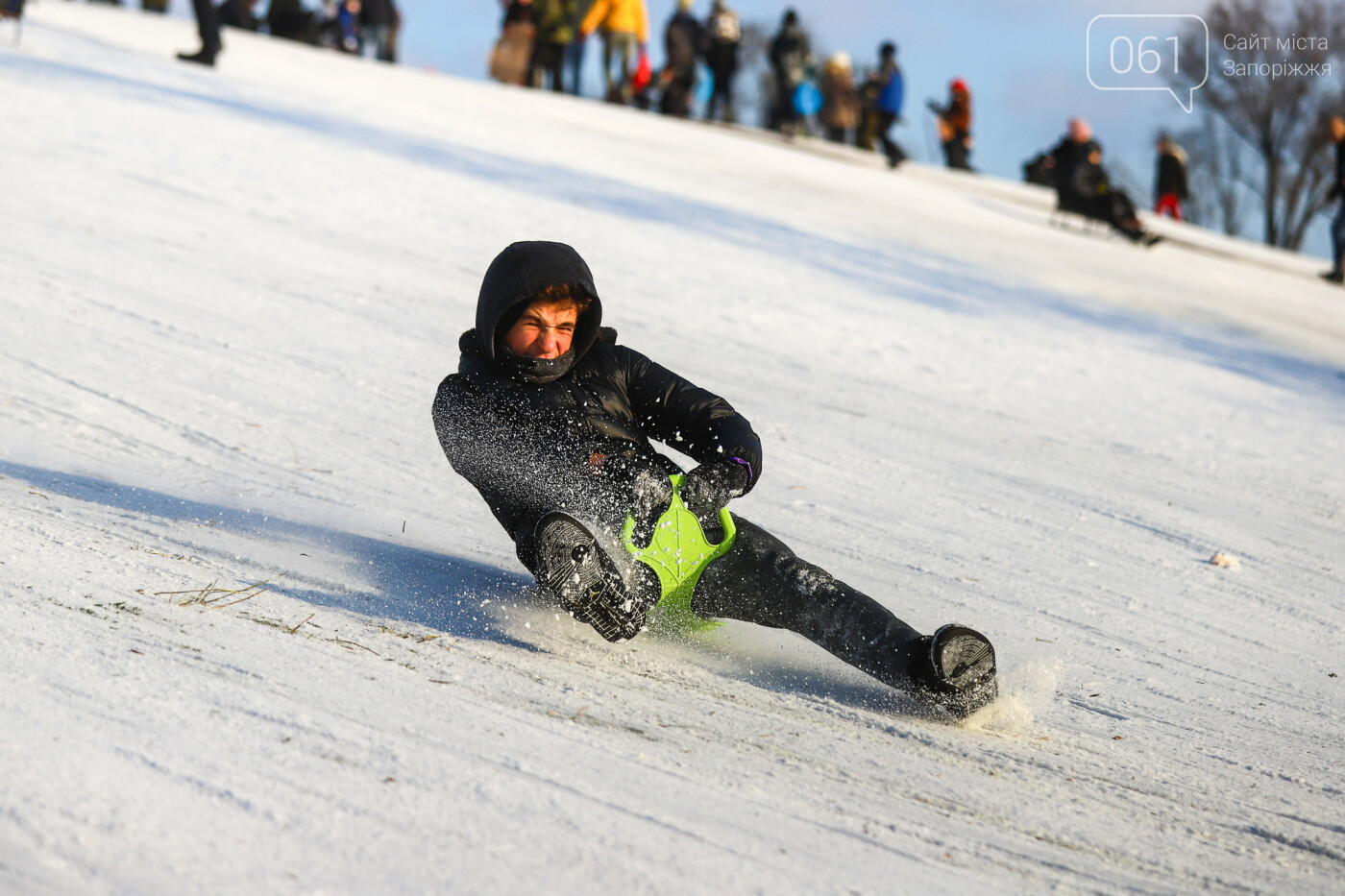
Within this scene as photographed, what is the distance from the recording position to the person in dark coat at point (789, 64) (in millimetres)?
20078

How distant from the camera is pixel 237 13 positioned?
22.0 m

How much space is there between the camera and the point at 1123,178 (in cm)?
4756

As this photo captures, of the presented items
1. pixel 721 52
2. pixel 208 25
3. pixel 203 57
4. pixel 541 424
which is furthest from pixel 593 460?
pixel 721 52

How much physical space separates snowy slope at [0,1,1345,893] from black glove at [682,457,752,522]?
1.42 feet

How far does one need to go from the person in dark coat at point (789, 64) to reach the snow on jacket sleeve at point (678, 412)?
58.0ft

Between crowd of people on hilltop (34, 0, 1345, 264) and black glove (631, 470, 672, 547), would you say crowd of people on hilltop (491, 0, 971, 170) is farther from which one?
black glove (631, 470, 672, 547)

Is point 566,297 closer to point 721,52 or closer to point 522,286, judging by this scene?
point 522,286

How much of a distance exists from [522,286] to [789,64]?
18176 millimetres

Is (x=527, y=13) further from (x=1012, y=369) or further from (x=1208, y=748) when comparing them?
(x=1208, y=748)

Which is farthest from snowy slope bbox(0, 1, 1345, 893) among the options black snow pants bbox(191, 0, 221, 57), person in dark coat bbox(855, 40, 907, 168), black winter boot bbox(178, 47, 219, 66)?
person in dark coat bbox(855, 40, 907, 168)

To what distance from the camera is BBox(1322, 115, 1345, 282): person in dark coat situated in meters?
14.7

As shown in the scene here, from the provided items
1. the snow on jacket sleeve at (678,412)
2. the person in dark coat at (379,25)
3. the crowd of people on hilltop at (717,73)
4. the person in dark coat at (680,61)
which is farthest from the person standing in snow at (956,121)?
the snow on jacket sleeve at (678,412)

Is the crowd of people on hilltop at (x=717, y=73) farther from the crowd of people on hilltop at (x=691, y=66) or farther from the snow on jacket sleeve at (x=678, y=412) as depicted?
the snow on jacket sleeve at (x=678, y=412)

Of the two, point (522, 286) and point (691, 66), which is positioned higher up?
point (691, 66)
